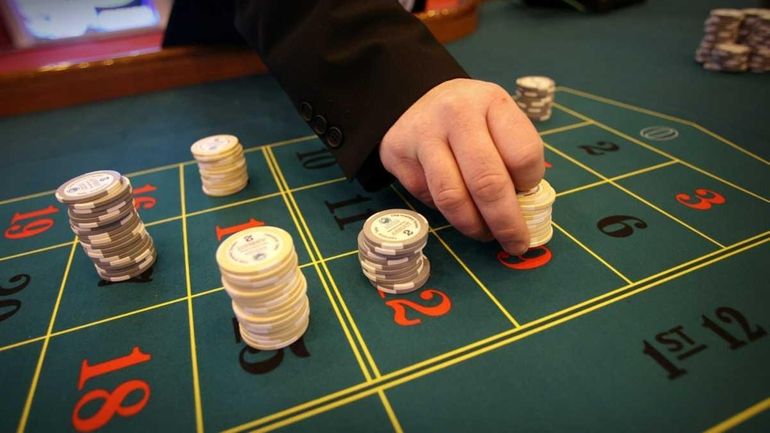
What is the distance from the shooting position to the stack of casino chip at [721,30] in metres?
2.81

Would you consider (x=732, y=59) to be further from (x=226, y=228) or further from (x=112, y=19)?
(x=112, y=19)

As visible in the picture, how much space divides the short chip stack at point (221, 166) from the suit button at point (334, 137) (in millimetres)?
488

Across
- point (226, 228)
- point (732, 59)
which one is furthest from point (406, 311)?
point (732, 59)

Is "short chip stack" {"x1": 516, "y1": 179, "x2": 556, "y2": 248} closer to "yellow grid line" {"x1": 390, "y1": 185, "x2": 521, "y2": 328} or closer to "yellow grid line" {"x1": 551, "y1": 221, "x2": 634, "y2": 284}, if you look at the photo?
"yellow grid line" {"x1": 551, "y1": 221, "x2": 634, "y2": 284}

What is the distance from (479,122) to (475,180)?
0.16 m

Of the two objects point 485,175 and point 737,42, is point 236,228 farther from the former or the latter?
point 737,42

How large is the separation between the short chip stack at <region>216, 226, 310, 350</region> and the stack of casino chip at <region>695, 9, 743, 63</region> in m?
3.06

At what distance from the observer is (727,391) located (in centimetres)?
98

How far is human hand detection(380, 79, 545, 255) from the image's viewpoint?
120cm

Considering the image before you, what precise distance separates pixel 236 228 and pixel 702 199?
1.70m

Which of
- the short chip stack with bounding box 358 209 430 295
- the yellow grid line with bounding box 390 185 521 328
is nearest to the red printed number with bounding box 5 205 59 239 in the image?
the short chip stack with bounding box 358 209 430 295

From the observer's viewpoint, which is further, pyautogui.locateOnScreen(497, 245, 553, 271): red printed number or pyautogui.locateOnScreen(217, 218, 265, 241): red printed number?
pyautogui.locateOnScreen(217, 218, 265, 241): red printed number

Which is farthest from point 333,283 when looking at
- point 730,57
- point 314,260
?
point 730,57

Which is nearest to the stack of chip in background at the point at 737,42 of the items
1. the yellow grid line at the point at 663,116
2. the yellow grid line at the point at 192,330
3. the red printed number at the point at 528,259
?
the yellow grid line at the point at 663,116
